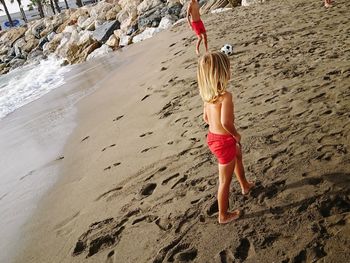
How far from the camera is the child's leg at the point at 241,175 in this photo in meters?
3.03

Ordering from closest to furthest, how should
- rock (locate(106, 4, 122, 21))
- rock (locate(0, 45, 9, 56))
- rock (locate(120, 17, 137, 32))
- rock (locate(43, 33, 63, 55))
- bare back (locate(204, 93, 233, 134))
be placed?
bare back (locate(204, 93, 233, 134)) → rock (locate(120, 17, 137, 32)) → rock (locate(106, 4, 122, 21)) → rock (locate(43, 33, 63, 55)) → rock (locate(0, 45, 9, 56))

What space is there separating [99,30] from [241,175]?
822 inches

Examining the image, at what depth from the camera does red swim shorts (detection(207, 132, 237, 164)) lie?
9.01ft

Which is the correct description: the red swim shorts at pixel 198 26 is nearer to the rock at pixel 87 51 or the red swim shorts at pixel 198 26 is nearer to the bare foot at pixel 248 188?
the bare foot at pixel 248 188

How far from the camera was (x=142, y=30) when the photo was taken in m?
19.8

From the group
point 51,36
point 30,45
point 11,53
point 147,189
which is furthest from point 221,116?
point 11,53

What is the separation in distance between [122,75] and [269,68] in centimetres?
585

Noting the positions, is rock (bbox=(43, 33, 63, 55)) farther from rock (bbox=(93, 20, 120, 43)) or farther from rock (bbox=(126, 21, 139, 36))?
rock (bbox=(126, 21, 139, 36))

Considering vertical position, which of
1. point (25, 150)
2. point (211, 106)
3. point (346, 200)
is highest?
point (211, 106)

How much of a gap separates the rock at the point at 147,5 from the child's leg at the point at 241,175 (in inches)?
799

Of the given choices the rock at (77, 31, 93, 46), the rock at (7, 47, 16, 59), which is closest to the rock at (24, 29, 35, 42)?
the rock at (7, 47, 16, 59)

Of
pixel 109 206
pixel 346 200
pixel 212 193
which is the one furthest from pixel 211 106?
pixel 109 206

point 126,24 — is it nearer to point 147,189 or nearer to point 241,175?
point 147,189

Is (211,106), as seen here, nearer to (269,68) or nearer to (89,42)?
(269,68)
